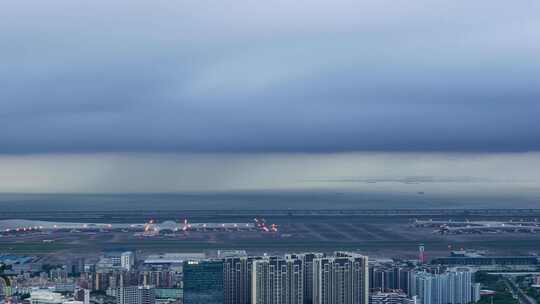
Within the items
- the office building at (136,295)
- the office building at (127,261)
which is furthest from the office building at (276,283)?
the office building at (127,261)

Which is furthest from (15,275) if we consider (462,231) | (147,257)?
(462,231)

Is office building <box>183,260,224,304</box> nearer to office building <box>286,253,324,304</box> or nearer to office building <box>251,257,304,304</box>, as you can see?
office building <box>251,257,304,304</box>

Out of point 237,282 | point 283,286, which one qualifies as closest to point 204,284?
point 237,282

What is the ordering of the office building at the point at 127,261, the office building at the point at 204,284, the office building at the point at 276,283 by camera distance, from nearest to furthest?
the office building at the point at 276,283, the office building at the point at 204,284, the office building at the point at 127,261

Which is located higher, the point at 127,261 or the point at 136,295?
the point at 127,261

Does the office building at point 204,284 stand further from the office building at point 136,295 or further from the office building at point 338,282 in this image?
the office building at point 338,282

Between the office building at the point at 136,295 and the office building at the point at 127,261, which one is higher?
the office building at the point at 127,261

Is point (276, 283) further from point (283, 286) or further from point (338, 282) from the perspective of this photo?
point (338, 282)
